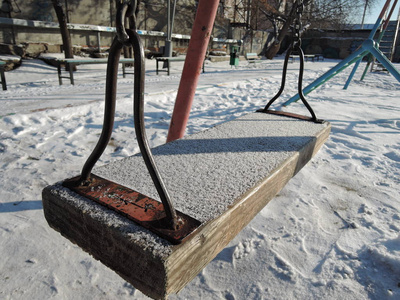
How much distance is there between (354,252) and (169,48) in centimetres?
1036

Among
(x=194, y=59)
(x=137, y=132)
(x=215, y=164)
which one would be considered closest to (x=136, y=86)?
(x=137, y=132)

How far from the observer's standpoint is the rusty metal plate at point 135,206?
0.81m

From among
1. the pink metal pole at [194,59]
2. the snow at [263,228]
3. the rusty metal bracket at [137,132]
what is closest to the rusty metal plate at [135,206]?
the rusty metal bracket at [137,132]

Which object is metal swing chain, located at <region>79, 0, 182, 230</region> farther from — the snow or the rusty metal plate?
the snow

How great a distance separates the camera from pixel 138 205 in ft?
3.10

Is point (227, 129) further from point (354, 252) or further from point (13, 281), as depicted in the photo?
point (13, 281)

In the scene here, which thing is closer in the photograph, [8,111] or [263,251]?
[263,251]

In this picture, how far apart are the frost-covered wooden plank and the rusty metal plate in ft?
0.07

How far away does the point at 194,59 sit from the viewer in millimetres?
1836

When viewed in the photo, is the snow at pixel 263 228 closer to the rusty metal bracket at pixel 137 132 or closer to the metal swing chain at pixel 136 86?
the rusty metal bracket at pixel 137 132

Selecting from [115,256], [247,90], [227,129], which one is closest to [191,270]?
[115,256]

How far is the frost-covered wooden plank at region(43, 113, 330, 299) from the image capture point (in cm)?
77

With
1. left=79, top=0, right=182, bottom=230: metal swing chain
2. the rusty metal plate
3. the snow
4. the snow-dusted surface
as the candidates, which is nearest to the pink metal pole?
the snow-dusted surface

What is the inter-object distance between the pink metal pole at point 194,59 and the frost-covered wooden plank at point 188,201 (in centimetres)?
27
